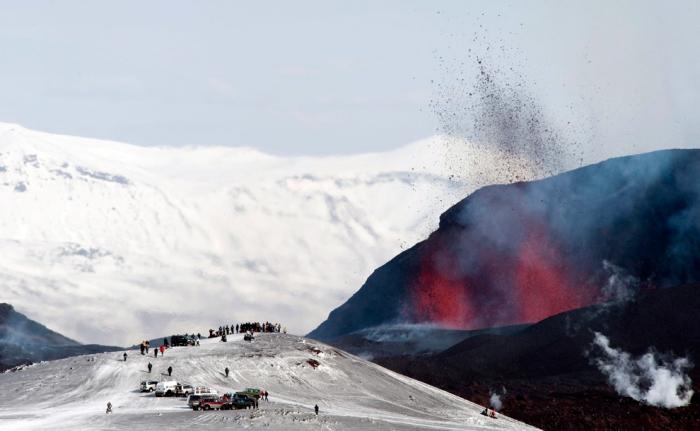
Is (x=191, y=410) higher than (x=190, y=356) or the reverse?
the reverse

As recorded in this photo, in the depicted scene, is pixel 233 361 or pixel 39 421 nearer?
pixel 39 421

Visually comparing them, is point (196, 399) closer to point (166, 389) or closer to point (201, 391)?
point (201, 391)

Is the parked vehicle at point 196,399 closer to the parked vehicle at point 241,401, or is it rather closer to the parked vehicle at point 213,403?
the parked vehicle at point 213,403

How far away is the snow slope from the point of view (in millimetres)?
151875

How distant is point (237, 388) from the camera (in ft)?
591

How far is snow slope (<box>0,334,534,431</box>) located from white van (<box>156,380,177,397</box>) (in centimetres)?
176

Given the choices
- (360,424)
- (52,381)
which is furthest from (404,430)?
(52,381)

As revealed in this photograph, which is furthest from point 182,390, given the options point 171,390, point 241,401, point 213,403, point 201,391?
point 241,401

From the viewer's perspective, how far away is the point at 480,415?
601 feet

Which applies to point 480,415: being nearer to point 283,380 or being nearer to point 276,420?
point 283,380

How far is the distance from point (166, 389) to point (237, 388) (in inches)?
527

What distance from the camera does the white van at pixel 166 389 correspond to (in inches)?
6673

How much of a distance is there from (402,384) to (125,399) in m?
47.4

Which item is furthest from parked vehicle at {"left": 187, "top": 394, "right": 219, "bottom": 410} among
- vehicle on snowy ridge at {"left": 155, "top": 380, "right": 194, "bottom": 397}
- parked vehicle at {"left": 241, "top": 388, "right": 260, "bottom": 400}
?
vehicle on snowy ridge at {"left": 155, "top": 380, "right": 194, "bottom": 397}
